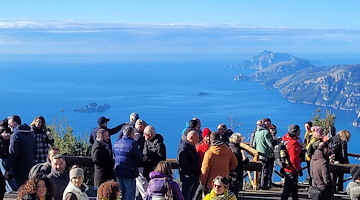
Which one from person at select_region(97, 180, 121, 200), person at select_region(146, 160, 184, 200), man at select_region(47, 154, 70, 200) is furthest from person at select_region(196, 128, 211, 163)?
person at select_region(97, 180, 121, 200)

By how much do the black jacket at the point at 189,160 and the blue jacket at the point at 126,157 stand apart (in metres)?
0.64

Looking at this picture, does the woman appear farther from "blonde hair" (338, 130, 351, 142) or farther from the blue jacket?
"blonde hair" (338, 130, 351, 142)

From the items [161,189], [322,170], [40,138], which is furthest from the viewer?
[40,138]

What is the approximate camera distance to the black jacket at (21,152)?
8859 millimetres

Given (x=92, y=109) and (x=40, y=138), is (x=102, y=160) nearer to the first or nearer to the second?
(x=40, y=138)

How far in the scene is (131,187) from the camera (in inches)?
340

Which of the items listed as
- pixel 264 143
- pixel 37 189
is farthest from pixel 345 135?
pixel 37 189

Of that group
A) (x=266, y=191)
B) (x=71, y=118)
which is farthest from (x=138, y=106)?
(x=266, y=191)

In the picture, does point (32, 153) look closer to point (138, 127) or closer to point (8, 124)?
point (8, 124)

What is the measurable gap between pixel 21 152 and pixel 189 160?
281cm

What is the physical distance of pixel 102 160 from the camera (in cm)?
845

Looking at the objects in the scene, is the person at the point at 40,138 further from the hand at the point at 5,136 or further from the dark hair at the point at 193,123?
the dark hair at the point at 193,123

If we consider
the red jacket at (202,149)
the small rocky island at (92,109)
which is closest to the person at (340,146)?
the red jacket at (202,149)

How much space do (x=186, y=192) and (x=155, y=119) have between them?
460 feet
